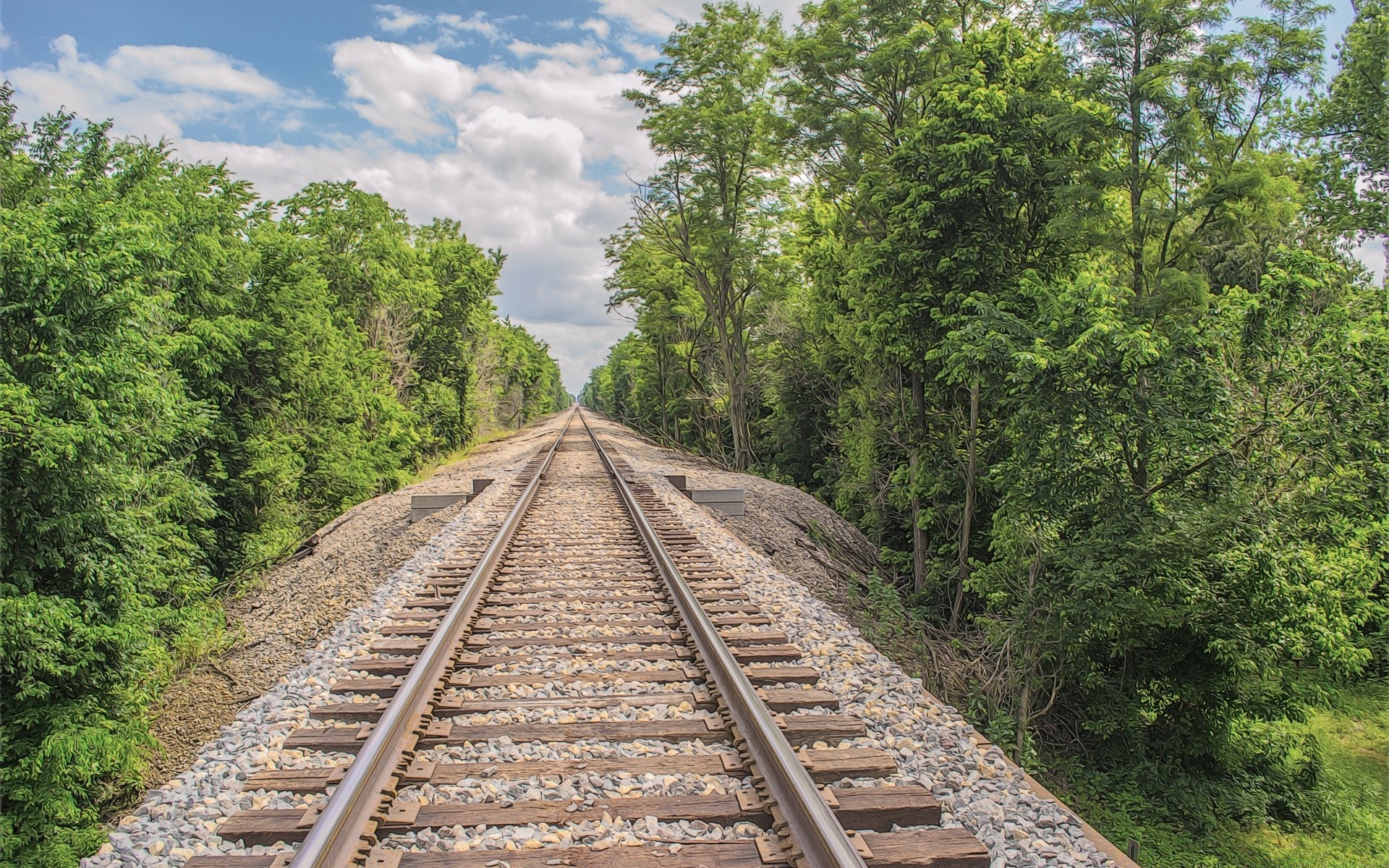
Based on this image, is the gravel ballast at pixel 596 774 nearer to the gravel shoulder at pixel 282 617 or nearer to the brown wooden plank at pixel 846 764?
the brown wooden plank at pixel 846 764

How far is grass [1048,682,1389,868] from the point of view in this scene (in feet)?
27.8

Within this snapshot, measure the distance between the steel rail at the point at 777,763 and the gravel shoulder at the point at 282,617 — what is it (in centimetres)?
337

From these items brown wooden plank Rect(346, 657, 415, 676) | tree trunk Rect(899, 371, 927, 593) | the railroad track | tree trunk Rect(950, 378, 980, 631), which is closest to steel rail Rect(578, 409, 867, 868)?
the railroad track

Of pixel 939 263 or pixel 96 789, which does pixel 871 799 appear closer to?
pixel 96 789

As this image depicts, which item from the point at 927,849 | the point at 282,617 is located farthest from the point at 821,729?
the point at 282,617

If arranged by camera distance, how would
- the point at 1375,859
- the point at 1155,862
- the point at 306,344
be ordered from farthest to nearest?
1. the point at 306,344
2. the point at 1375,859
3. the point at 1155,862

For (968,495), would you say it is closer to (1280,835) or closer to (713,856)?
(1280,835)

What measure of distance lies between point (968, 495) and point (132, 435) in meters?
11.5

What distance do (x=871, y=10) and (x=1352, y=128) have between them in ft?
34.6

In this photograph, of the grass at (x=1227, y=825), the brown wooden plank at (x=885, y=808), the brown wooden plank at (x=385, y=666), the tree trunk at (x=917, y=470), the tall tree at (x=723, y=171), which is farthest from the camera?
the tall tree at (x=723, y=171)

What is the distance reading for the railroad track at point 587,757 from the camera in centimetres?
314

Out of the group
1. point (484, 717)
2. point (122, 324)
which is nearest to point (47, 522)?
point (122, 324)

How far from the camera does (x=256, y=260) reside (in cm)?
1608

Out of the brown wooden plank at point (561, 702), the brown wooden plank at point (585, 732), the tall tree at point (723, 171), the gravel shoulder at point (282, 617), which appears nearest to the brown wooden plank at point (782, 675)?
the brown wooden plank at point (561, 702)
